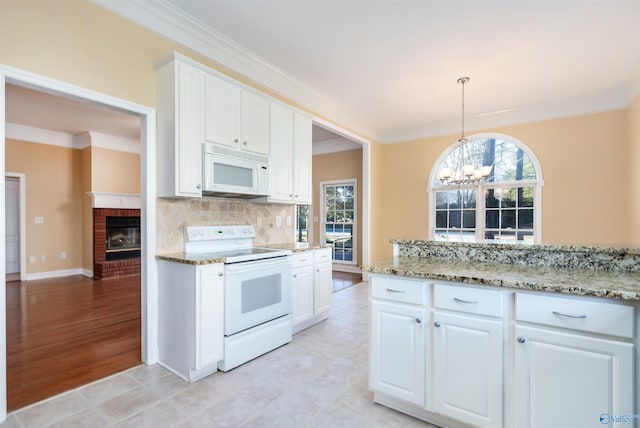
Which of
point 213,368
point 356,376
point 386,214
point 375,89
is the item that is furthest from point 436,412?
point 386,214

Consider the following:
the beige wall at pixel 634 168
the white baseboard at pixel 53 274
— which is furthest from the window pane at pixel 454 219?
the white baseboard at pixel 53 274

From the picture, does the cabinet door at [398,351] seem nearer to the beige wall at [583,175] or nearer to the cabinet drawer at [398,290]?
the cabinet drawer at [398,290]

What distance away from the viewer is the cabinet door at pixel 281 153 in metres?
3.35

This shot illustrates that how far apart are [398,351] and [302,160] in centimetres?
253

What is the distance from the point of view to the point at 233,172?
290cm

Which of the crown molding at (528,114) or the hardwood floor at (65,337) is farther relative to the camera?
the crown molding at (528,114)

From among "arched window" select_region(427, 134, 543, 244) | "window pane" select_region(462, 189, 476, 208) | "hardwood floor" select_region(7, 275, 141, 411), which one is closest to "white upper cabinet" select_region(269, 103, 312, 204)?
"hardwood floor" select_region(7, 275, 141, 411)

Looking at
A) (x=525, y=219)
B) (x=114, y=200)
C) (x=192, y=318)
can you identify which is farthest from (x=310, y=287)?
(x=114, y=200)

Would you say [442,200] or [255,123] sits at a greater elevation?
[255,123]

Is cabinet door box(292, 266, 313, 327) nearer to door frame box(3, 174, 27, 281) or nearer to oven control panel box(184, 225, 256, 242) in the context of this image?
oven control panel box(184, 225, 256, 242)

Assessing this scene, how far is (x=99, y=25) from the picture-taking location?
227 centimetres

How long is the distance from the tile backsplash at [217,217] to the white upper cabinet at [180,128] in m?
0.24

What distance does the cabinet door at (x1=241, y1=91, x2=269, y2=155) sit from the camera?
118 inches

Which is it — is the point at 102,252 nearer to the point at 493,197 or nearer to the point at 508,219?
the point at 493,197
